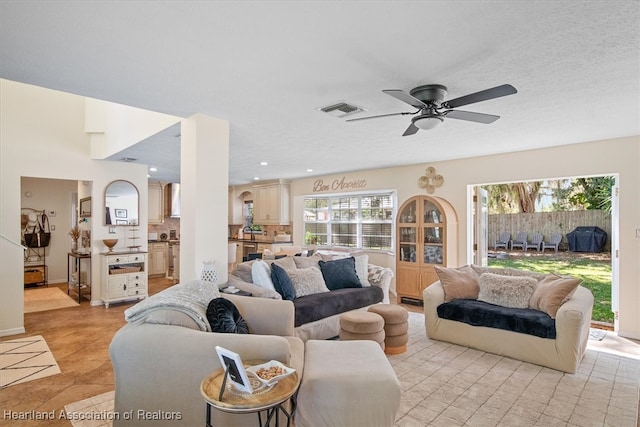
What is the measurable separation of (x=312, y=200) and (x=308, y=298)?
4.65 meters

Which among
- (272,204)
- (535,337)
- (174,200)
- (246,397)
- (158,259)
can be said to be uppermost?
(174,200)

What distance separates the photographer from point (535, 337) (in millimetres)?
3484

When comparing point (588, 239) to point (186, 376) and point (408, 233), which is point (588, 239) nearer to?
point (408, 233)

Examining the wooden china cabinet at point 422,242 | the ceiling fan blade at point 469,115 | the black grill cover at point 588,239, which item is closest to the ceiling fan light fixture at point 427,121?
the ceiling fan blade at point 469,115

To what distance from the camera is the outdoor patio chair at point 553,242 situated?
11422 mm

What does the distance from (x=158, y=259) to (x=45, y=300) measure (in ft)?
8.77

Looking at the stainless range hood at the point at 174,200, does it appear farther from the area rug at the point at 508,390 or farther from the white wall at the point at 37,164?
the area rug at the point at 508,390

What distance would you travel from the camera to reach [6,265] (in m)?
4.52

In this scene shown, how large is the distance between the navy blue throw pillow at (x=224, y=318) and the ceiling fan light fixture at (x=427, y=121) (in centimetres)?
202

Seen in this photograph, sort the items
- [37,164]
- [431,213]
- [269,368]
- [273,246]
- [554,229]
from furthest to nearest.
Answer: [554,229], [273,246], [431,213], [37,164], [269,368]

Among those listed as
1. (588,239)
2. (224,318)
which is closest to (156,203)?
(224,318)

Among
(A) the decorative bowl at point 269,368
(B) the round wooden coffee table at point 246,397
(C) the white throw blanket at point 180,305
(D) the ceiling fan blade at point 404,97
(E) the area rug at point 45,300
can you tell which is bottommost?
(E) the area rug at point 45,300

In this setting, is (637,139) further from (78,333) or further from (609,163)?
(78,333)

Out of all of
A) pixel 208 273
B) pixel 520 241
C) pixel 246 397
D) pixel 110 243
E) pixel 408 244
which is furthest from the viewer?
pixel 520 241
